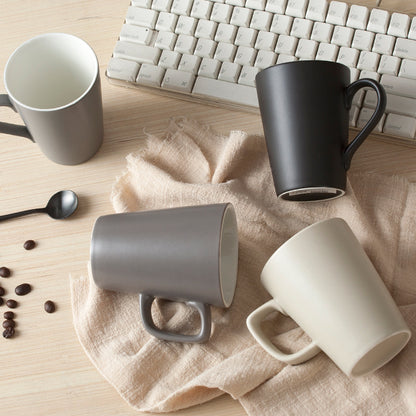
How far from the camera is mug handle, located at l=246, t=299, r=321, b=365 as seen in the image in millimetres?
697

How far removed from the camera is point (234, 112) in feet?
2.82

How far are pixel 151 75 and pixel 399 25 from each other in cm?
33

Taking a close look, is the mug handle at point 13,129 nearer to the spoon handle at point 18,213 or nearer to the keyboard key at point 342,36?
the spoon handle at point 18,213

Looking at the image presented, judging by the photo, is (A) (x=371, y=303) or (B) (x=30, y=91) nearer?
(A) (x=371, y=303)

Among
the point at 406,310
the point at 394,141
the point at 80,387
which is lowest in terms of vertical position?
the point at 80,387

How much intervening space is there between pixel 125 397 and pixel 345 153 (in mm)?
379

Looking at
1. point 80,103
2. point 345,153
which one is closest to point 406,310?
point 345,153

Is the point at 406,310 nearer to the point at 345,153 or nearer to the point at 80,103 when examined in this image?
the point at 345,153

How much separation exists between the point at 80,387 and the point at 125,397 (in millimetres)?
59

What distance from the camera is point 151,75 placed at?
0.85 metres

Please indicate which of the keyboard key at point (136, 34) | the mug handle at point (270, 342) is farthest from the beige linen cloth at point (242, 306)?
the keyboard key at point (136, 34)

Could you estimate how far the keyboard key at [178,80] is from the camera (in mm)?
841

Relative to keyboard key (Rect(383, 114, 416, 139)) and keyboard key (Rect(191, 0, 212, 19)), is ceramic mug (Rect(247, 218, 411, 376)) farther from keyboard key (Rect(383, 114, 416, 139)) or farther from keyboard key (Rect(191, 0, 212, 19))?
keyboard key (Rect(191, 0, 212, 19))

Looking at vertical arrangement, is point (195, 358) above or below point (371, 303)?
below
